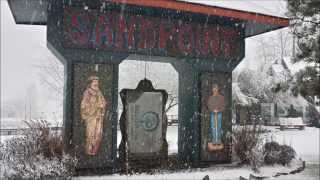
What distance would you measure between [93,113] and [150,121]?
1950 millimetres

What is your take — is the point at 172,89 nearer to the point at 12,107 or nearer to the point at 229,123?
the point at 229,123

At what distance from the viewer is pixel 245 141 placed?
12258mm

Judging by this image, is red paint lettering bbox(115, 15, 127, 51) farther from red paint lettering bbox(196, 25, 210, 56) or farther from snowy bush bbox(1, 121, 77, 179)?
snowy bush bbox(1, 121, 77, 179)

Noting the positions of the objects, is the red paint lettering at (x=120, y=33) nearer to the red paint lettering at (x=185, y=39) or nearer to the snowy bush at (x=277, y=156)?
the red paint lettering at (x=185, y=39)

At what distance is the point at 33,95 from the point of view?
90.9 metres

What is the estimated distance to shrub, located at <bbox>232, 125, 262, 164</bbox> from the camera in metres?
12.2

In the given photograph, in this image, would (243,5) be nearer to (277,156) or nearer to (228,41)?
(228,41)

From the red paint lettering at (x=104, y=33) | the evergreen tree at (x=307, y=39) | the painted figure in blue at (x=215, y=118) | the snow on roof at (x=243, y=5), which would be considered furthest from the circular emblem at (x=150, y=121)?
the evergreen tree at (x=307, y=39)

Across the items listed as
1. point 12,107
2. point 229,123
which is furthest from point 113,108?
point 12,107

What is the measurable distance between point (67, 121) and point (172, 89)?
25.2 m

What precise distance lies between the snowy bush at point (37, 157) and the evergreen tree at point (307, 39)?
699 centimetres

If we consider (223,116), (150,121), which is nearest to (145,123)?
(150,121)

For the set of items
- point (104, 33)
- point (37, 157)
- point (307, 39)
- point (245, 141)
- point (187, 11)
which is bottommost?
point (37, 157)

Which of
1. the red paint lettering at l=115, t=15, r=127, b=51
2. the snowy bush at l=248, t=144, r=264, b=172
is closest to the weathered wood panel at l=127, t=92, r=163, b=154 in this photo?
the red paint lettering at l=115, t=15, r=127, b=51
